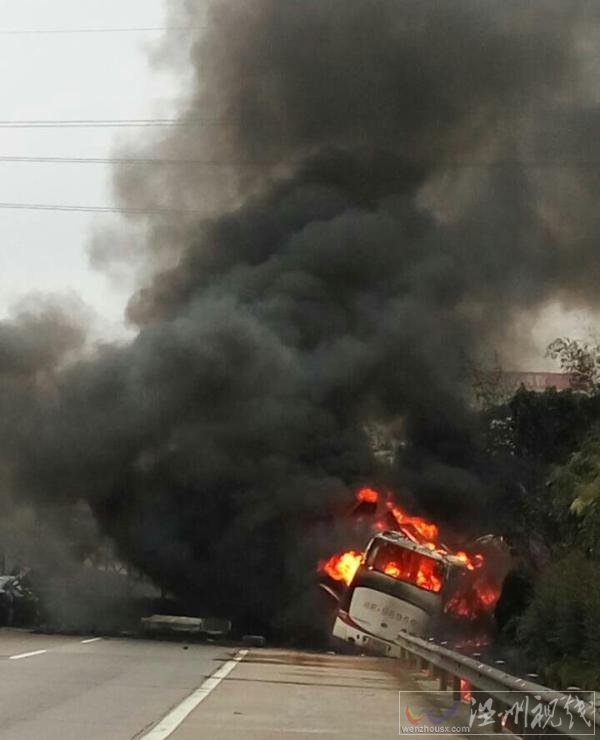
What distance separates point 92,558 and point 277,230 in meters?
11.6

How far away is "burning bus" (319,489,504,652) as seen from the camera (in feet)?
76.2

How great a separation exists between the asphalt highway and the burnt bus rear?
12.1ft

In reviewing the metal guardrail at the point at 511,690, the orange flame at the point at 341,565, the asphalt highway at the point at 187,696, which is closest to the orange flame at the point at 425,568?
the orange flame at the point at 341,565

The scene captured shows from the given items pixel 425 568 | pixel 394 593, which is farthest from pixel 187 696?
pixel 425 568

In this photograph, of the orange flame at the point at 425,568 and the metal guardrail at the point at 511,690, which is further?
the orange flame at the point at 425,568

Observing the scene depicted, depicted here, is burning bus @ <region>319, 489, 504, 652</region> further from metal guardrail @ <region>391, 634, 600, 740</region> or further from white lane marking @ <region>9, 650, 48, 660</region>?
metal guardrail @ <region>391, 634, 600, 740</region>

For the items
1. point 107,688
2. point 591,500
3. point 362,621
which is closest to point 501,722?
point 107,688

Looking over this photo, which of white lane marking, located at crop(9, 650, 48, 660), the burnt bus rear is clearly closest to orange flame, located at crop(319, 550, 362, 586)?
the burnt bus rear

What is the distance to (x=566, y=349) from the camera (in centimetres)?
3042

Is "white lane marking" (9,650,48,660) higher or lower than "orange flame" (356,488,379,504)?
lower

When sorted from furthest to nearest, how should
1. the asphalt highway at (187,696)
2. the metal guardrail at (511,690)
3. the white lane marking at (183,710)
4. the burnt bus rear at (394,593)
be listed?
1. the burnt bus rear at (394,593)
2. the asphalt highway at (187,696)
3. the white lane marking at (183,710)
4. the metal guardrail at (511,690)

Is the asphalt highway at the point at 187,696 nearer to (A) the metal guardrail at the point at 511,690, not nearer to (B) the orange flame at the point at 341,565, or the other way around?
(A) the metal guardrail at the point at 511,690

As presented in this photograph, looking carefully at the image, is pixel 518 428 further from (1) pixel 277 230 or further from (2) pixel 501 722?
(2) pixel 501 722

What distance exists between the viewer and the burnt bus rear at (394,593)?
23188 millimetres
